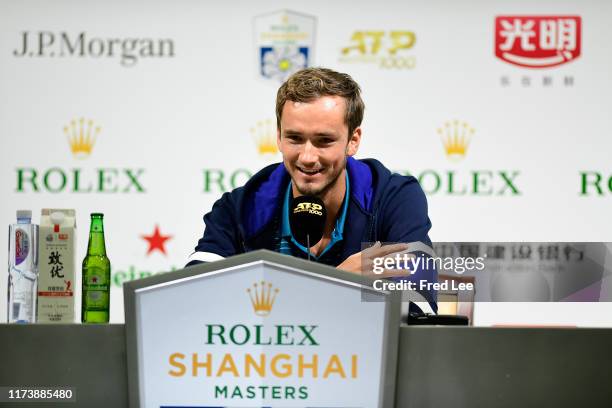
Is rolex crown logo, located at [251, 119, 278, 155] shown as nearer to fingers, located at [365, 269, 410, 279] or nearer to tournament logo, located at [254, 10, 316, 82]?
tournament logo, located at [254, 10, 316, 82]

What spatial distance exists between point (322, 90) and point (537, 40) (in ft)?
4.88

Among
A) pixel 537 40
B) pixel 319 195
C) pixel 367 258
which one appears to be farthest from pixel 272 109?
pixel 367 258

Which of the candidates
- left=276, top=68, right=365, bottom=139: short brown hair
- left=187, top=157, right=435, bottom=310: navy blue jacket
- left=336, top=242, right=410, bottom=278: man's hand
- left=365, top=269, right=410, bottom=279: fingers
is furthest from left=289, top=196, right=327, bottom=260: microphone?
left=276, top=68, right=365, bottom=139: short brown hair

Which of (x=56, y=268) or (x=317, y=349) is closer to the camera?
(x=317, y=349)

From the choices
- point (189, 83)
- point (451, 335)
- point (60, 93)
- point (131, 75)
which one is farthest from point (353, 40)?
point (451, 335)

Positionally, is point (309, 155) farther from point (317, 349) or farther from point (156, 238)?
point (156, 238)

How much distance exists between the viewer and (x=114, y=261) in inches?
134

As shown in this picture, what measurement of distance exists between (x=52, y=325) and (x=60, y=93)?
2.14 metres

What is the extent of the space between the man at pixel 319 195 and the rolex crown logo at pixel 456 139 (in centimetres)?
111

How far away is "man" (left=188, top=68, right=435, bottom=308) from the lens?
223cm

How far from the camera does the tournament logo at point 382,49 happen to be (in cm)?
341

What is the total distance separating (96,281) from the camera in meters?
1.74

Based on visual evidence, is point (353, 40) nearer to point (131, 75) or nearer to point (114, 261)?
point (131, 75)

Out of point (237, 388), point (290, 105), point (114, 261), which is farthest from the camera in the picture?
point (114, 261)
